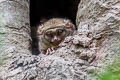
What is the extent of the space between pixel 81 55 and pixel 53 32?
1.91 m

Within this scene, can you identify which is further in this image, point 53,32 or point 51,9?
point 51,9

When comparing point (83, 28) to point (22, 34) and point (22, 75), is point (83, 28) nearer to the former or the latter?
point (22, 75)

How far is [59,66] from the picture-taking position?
6.17 ft

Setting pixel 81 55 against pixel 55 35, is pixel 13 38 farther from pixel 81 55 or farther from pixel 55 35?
pixel 55 35

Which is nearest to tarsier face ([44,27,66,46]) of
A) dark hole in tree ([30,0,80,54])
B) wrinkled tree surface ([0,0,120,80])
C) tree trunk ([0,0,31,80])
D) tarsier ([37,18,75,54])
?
tarsier ([37,18,75,54])

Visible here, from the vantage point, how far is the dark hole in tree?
15.9 ft

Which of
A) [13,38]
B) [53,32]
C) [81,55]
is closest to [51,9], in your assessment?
[53,32]

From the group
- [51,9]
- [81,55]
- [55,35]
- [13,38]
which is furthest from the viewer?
[51,9]

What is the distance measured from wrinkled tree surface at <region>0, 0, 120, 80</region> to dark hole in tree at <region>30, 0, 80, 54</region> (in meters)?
2.36

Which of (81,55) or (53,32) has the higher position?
(53,32)

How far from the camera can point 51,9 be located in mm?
5246

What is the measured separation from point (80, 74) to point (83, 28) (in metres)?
0.55

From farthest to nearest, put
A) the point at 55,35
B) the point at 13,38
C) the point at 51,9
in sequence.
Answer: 1. the point at 51,9
2. the point at 55,35
3. the point at 13,38

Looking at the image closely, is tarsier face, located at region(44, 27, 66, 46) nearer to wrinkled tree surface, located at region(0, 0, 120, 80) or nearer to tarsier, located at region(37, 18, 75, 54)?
tarsier, located at region(37, 18, 75, 54)
